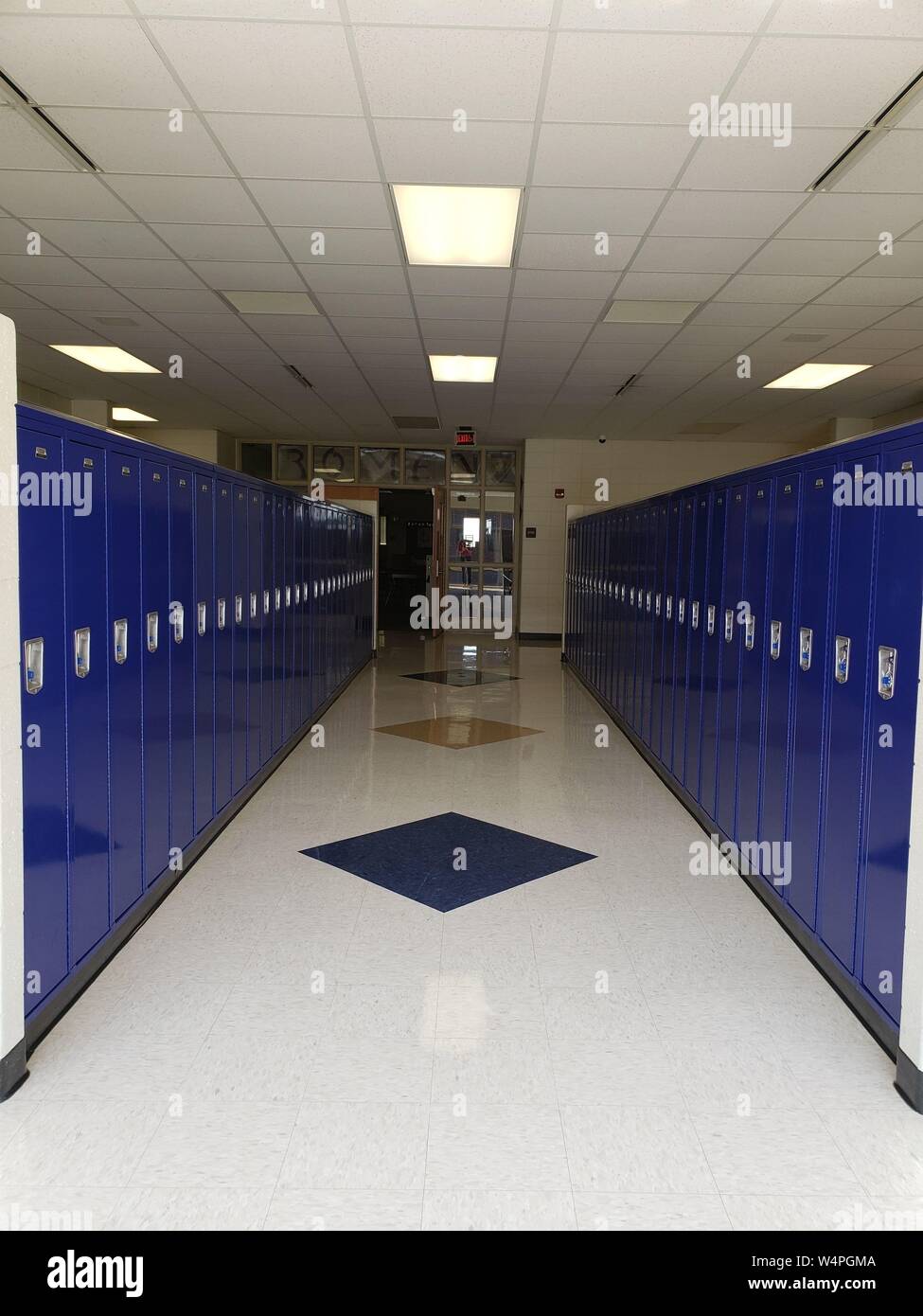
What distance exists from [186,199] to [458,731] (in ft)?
12.0

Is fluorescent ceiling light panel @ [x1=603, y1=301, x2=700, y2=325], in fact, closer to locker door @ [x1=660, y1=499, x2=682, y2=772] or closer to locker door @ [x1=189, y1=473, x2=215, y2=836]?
locker door @ [x1=660, y1=499, x2=682, y2=772]

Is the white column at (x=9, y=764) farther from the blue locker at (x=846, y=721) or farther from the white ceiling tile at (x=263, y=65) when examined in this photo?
the blue locker at (x=846, y=721)

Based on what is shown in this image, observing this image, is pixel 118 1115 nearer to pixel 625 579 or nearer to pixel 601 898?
pixel 601 898

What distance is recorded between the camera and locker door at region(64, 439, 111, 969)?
7.86 ft

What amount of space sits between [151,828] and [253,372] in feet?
21.0

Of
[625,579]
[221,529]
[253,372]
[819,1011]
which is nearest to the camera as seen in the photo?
[819,1011]

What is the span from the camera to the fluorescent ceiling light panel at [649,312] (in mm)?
6113

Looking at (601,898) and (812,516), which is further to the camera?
(601,898)

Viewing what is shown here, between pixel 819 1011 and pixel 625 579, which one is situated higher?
pixel 625 579

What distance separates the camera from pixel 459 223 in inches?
190

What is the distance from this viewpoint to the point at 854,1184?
1.77 meters

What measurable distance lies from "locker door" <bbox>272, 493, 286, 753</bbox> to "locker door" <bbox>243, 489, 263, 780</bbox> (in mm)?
353
